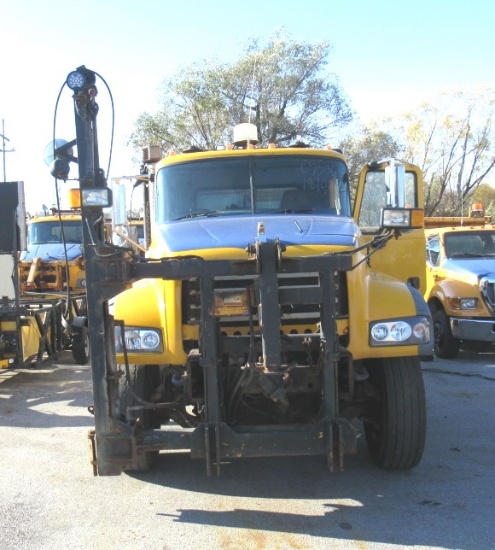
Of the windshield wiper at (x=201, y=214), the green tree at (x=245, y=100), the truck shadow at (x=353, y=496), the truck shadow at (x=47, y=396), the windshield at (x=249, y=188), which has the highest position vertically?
the green tree at (x=245, y=100)

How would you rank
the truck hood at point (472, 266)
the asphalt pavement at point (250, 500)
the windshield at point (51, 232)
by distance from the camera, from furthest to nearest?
the windshield at point (51, 232), the truck hood at point (472, 266), the asphalt pavement at point (250, 500)

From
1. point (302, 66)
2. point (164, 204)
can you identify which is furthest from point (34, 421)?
point (302, 66)

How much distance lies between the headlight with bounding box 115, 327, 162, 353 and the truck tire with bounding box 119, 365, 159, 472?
A: 261mm

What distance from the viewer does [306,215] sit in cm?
528

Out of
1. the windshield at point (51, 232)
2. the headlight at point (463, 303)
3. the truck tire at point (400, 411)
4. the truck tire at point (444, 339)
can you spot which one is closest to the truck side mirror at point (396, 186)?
the truck tire at point (400, 411)

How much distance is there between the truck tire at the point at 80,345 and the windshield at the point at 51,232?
4.26 m

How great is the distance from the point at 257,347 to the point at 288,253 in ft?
2.19

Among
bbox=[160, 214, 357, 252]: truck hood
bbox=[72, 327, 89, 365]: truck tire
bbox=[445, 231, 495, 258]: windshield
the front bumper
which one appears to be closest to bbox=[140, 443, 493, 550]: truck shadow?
bbox=[160, 214, 357, 252]: truck hood

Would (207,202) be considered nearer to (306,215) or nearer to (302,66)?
(306,215)

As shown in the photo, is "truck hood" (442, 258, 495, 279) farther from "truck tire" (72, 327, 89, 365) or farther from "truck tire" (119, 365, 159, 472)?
"truck tire" (119, 365, 159, 472)

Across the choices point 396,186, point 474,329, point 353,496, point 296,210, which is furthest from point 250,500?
point 474,329

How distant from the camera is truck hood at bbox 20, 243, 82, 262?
38.5 ft

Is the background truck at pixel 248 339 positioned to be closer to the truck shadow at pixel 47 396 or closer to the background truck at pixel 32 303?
the background truck at pixel 32 303

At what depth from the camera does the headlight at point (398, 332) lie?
420 centimetres
